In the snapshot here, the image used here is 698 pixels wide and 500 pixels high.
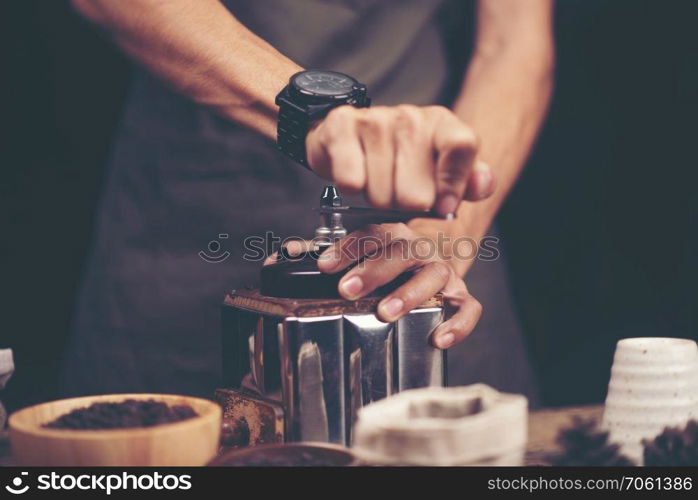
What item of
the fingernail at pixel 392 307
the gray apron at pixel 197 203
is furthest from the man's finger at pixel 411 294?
the gray apron at pixel 197 203

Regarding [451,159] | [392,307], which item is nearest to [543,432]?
[392,307]

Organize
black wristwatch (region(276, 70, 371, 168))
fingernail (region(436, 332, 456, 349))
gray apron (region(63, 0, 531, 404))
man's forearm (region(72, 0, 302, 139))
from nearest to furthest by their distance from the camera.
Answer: fingernail (region(436, 332, 456, 349))
black wristwatch (region(276, 70, 371, 168))
man's forearm (region(72, 0, 302, 139))
gray apron (region(63, 0, 531, 404))

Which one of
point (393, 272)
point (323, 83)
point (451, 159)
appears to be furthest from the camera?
point (323, 83)

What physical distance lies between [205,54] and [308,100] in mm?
329

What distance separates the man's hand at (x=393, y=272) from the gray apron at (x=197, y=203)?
20.1 inches

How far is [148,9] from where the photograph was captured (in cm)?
142

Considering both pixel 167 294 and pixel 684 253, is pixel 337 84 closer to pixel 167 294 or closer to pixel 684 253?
pixel 167 294

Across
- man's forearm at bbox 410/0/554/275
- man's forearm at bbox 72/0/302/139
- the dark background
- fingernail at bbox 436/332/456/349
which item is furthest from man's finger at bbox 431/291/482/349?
the dark background

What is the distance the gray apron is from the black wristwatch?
0.47m

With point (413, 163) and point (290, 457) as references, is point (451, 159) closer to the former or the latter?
point (413, 163)

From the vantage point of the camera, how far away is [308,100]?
1147mm

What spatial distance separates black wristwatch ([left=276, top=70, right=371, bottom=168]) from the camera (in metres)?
1.14

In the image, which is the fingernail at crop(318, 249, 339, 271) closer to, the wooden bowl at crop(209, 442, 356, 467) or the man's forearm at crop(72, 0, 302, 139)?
the wooden bowl at crop(209, 442, 356, 467)

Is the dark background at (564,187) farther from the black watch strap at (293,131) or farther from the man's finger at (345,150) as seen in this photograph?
the man's finger at (345,150)
